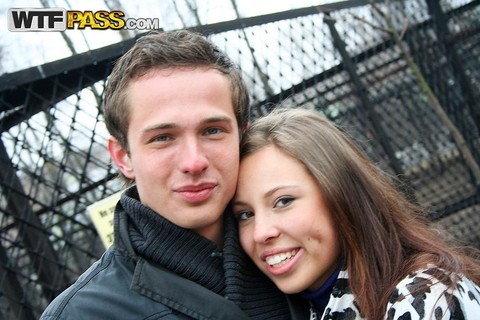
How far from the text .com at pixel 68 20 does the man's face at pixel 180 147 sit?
1.04m

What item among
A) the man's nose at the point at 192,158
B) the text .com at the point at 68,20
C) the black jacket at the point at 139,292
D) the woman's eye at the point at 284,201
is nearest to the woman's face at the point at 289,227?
the woman's eye at the point at 284,201

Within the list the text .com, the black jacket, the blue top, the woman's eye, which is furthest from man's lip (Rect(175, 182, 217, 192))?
the text .com

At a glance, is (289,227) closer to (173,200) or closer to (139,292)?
(173,200)

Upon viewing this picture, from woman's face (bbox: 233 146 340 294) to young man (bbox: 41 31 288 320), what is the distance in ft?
0.30

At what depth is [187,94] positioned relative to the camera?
1.90m

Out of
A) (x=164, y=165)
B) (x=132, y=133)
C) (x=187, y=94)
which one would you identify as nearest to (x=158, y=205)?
(x=164, y=165)

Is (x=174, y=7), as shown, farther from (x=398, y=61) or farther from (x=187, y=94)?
(x=187, y=94)

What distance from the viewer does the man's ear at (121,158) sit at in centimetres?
201

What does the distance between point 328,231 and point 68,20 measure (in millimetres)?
1795

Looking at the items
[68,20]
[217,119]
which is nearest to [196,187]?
[217,119]

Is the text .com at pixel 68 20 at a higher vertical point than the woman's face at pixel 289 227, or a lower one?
higher

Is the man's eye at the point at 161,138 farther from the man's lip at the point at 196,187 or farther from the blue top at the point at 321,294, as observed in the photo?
the blue top at the point at 321,294

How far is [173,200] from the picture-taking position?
186 cm

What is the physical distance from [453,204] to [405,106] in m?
0.89
